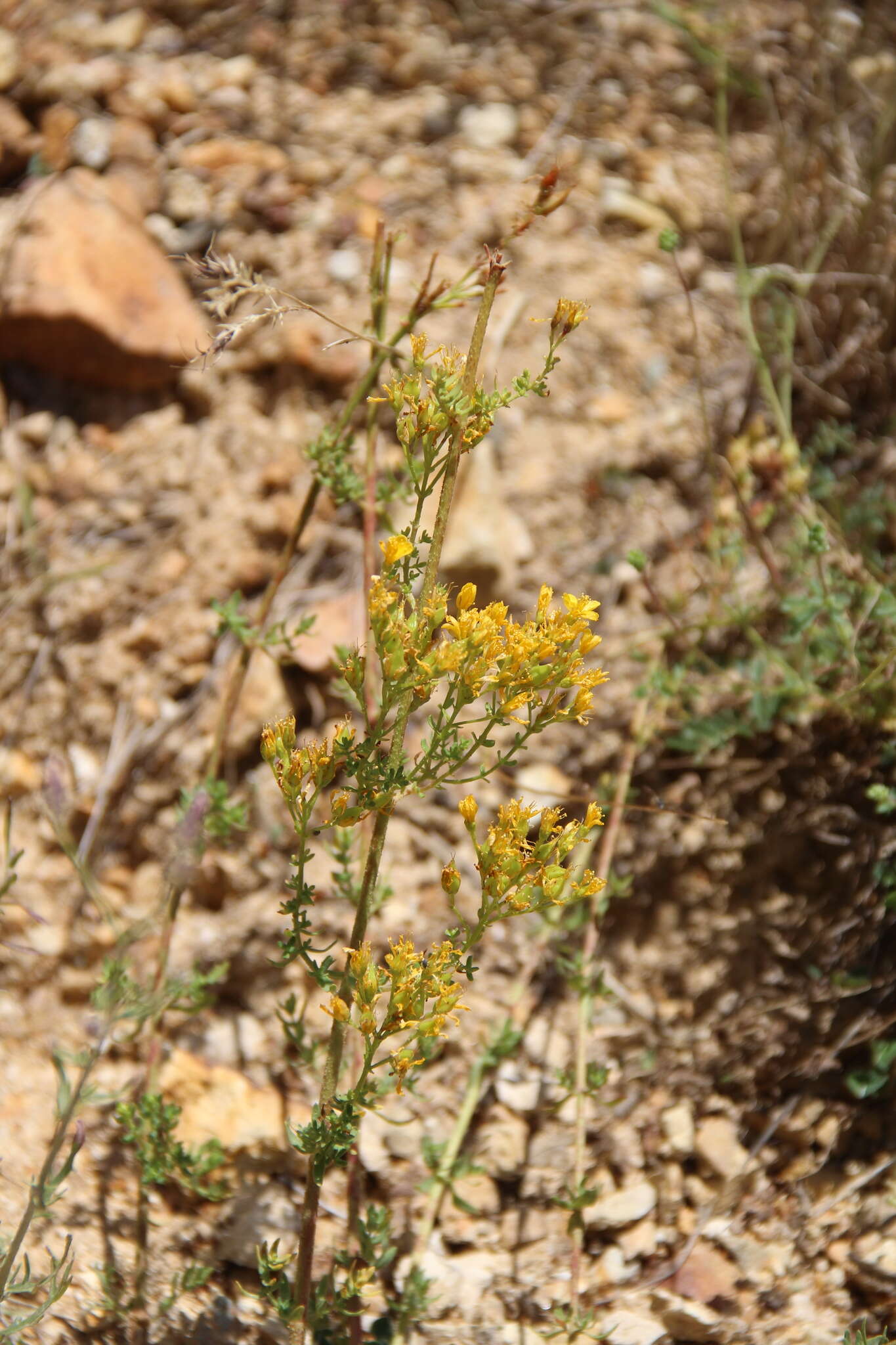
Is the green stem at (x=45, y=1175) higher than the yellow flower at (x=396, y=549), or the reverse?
the yellow flower at (x=396, y=549)

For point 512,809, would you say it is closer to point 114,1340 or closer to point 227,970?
point 227,970

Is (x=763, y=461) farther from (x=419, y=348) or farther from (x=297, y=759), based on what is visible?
(x=297, y=759)

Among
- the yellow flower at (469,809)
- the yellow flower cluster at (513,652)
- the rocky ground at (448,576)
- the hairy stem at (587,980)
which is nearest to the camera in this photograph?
the yellow flower cluster at (513,652)

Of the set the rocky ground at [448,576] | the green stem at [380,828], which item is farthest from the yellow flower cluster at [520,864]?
the rocky ground at [448,576]

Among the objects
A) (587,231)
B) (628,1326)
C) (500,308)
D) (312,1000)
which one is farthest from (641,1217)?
(587,231)

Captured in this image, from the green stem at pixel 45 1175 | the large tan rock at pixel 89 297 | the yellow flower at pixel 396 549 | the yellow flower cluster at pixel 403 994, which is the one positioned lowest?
the green stem at pixel 45 1175

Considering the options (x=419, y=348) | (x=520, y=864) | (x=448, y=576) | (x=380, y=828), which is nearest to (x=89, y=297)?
(x=448, y=576)

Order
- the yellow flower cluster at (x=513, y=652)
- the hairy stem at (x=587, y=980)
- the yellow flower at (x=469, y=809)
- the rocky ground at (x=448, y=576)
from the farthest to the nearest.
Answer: the rocky ground at (x=448, y=576)
the hairy stem at (x=587, y=980)
the yellow flower at (x=469, y=809)
the yellow flower cluster at (x=513, y=652)

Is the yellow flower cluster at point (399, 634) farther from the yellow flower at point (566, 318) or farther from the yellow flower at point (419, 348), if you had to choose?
the yellow flower at point (566, 318)
